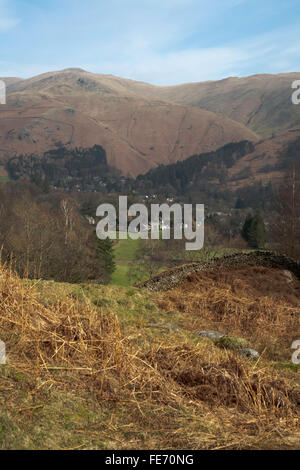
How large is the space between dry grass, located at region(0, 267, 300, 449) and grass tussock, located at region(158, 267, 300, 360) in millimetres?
3319

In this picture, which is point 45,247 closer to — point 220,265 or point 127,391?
point 220,265

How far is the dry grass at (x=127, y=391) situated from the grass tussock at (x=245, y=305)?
3.32m

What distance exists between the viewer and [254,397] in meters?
3.79

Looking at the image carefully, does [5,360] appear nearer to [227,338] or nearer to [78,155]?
[227,338]

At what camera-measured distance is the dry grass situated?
298 cm

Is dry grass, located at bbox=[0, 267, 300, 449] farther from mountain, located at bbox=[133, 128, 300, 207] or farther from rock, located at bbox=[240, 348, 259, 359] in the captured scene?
mountain, located at bbox=[133, 128, 300, 207]

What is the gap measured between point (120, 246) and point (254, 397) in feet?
204

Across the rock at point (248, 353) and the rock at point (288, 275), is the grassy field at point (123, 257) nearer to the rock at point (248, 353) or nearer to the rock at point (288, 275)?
the rock at point (288, 275)

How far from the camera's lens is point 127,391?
3635mm

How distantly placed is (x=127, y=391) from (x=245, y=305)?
7.62 meters

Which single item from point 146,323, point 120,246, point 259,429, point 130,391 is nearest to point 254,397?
point 259,429

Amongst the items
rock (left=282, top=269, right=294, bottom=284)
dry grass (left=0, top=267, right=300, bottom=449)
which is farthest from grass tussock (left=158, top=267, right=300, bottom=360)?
dry grass (left=0, top=267, right=300, bottom=449)

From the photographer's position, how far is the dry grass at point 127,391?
2.98 meters

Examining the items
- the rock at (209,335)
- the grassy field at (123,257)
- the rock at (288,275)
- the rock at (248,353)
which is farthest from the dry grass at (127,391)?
the grassy field at (123,257)
